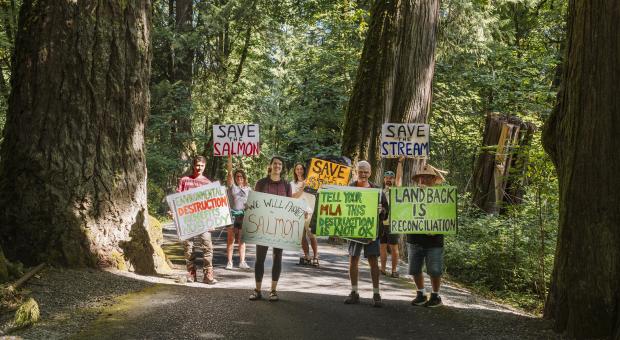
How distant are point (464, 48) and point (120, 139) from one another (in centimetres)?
1556

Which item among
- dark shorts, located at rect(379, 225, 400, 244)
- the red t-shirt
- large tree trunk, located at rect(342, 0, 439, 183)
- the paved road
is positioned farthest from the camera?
large tree trunk, located at rect(342, 0, 439, 183)

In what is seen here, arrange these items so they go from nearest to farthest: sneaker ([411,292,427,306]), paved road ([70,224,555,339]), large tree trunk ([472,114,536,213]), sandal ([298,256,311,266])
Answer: paved road ([70,224,555,339]) < sneaker ([411,292,427,306]) < sandal ([298,256,311,266]) < large tree trunk ([472,114,536,213])

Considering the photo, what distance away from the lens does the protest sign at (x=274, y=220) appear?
9.42 m

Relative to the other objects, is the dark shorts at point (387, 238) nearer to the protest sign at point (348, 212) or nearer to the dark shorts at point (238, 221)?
the protest sign at point (348, 212)

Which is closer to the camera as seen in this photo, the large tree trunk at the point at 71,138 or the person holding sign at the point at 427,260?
the person holding sign at the point at 427,260

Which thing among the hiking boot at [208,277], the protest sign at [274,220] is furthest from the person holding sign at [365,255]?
the hiking boot at [208,277]

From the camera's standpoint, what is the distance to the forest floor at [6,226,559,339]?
714 centimetres

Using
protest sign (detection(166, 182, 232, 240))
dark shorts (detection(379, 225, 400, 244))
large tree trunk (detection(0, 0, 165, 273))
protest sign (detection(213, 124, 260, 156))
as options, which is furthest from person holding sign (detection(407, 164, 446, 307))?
large tree trunk (detection(0, 0, 165, 273))

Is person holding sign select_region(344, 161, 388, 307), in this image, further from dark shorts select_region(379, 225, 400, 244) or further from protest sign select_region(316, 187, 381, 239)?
dark shorts select_region(379, 225, 400, 244)

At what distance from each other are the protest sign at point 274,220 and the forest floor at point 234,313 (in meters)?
0.87

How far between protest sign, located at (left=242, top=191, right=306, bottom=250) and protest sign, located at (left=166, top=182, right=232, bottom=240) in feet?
4.30

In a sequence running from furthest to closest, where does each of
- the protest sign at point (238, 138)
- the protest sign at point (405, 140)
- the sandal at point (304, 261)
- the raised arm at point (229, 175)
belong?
the sandal at point (304, 261)
the protest sign at point (405, 140)
the protest sign at point (238, 138)
the raised arm at point (229, 175)

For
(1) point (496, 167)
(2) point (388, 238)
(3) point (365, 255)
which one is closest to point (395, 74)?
(1) point (496, 167)

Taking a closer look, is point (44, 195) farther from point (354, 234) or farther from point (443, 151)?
point (443, 151)
